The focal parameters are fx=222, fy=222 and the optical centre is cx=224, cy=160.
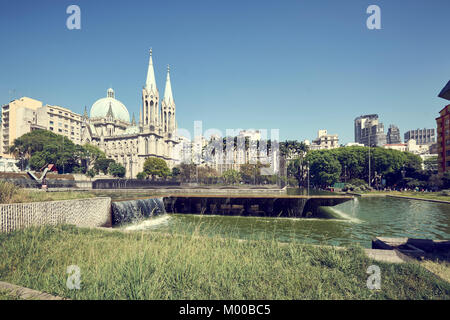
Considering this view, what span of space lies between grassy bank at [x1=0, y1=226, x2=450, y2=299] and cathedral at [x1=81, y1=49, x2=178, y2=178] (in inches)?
4330

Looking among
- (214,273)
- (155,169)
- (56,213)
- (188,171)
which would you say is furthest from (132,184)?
(214,273)

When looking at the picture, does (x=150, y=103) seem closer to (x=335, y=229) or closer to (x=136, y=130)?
(x=136, y=130)

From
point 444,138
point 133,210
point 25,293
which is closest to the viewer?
point 25,293

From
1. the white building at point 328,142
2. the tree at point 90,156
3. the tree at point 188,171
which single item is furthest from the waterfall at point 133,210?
the white building at point 328,142

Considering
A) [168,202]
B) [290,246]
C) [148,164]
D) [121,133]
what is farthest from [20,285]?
[121,133]

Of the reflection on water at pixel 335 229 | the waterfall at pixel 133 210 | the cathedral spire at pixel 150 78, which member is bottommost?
the reflection on water at pixel 335 229

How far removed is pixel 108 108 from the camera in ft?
443

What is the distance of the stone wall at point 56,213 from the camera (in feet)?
29.7

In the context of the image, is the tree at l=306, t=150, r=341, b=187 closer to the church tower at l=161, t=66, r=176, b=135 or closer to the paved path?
the paved path

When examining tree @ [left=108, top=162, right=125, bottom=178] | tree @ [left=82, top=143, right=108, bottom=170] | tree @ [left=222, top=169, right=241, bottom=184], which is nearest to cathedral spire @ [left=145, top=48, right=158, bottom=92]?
tree @ [left=82, top=143, right=108, bottom=170]

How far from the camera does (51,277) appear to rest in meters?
4.73

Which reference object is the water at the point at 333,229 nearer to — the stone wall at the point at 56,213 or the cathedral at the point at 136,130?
the stone wall at the point at 56,213

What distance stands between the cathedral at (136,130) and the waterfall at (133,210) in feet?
310

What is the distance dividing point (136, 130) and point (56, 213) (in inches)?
4917
